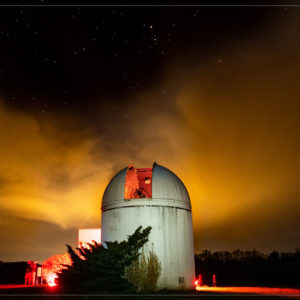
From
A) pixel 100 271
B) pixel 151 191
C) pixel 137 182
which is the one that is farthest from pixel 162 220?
pixel 100 271

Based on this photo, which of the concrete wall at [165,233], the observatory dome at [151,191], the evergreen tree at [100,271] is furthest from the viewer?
the observatory dome at [151,191]

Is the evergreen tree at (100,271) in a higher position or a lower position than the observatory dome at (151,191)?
lower

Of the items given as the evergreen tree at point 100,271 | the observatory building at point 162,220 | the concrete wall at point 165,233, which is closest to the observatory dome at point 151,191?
the observatory building at point 162,220

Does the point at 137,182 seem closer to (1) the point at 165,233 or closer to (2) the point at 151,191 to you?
(2) the point at 151,191

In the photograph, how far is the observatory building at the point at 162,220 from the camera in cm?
1769

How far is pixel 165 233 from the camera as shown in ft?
59.1

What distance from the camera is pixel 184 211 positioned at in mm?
19125

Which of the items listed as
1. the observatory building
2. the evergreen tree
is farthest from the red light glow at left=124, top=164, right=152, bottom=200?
the evergreen tree

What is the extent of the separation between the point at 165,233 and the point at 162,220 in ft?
2.33

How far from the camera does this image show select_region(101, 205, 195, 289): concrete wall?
A: 57.6 ft

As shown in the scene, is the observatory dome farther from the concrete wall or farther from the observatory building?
the concrete wall

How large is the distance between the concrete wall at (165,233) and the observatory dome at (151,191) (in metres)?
0.33

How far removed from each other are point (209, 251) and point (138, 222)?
177 feet

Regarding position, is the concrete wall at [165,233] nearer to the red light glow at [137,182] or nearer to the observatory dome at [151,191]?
the observatory dome at [151,191]
